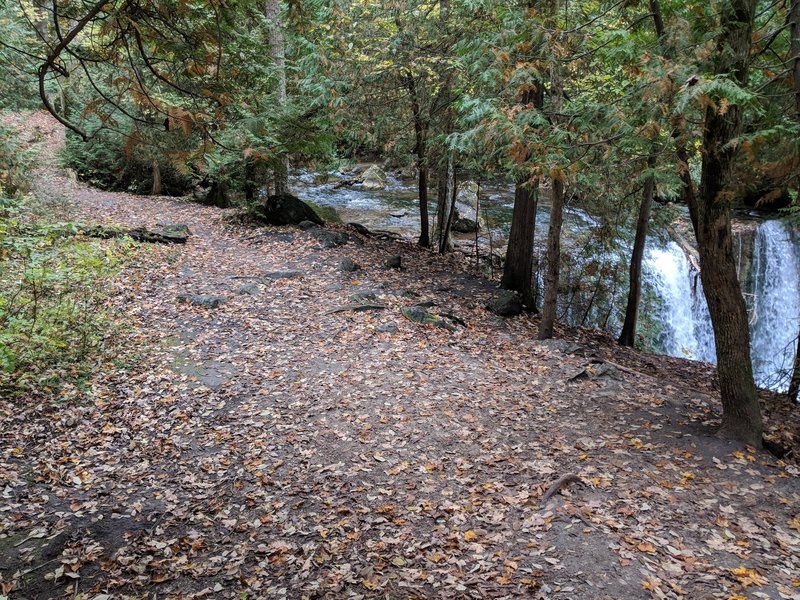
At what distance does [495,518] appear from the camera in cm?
480

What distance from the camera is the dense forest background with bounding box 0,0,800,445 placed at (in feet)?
12.9

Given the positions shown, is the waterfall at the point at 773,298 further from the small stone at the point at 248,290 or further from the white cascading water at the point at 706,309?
the small stone at the point at 248,290

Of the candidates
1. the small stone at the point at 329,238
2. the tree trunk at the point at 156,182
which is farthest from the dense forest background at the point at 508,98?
the small stone at the point at 329,238

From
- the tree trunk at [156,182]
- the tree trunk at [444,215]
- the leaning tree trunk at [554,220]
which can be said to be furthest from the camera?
the tree trunk at [156,182]

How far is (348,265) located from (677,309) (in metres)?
9.69

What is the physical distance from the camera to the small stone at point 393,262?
12880mm

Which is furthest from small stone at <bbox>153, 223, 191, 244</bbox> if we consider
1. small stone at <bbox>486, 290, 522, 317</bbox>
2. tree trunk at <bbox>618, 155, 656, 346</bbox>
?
tree trunk at <bbox>618, 155, 656, 346</bbox>

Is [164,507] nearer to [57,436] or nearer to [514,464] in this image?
[57,436]

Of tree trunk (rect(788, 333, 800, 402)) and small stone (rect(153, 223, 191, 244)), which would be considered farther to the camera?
small stone (rect(153, 223, 191, 244))

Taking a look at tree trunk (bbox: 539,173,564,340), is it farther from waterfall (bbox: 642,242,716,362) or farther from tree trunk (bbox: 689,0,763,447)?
waterfall (bbox: 642,242,716,362)

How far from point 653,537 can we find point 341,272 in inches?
335

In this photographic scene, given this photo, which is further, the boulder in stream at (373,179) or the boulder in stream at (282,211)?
the boulder in stream at (373,179)

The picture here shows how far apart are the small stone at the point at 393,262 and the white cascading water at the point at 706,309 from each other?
24.0 feet

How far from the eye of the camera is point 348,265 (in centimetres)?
1202
